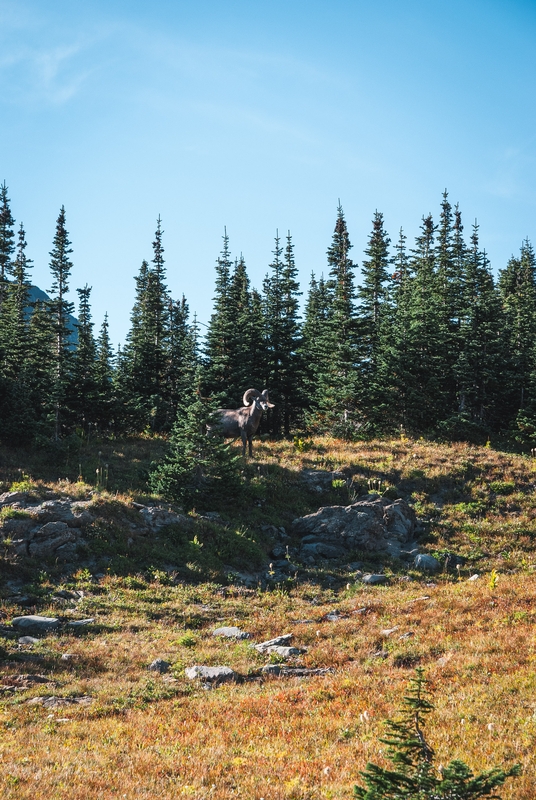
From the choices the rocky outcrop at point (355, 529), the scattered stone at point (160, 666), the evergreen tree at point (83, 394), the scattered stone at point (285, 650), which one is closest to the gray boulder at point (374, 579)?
the rocky outcrop at point (355, 529)

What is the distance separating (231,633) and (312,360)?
Result: 3367cm

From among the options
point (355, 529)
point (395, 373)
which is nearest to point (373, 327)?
point (395, 373)

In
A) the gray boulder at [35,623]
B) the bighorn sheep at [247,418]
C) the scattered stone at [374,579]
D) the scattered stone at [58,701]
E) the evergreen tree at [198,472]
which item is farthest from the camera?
the bighorn sheep at [247,418]

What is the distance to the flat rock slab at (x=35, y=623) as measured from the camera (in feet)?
47.6

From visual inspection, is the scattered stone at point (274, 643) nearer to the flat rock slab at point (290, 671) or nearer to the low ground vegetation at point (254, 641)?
the low ground vegetation at point (254, 641)

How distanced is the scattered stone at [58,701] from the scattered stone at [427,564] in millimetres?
13530

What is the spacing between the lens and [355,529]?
2336cm

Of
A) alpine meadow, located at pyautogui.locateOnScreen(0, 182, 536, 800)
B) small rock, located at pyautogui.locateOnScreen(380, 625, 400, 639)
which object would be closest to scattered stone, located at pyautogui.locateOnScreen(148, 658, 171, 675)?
alpine meadow, located at pyautogui.locateOnScreen(0, 182, 536, 800)

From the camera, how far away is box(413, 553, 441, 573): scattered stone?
69.5 feet

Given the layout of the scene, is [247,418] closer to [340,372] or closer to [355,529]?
[355,529]

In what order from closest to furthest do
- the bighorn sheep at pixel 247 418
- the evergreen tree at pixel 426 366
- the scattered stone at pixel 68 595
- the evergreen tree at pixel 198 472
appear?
1. the scattered stone at pixel 68 595
2. the evergreen tree at pixel 198 472
3. the bighorn sheep at pixel 247 418
4. the evergreen tree at pixel 426 366

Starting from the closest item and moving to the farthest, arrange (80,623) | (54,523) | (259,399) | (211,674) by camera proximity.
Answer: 1. (211,674)
2. (80,623)
3. (54,523)
4. (259,399)

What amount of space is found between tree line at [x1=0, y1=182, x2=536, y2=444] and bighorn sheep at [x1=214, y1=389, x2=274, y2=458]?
6649 mm

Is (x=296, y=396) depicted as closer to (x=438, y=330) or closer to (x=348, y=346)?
(x=348, y=346)
